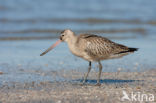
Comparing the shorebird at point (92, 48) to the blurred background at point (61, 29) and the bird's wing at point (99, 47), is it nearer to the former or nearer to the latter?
the bird's wing at point (99, 47)

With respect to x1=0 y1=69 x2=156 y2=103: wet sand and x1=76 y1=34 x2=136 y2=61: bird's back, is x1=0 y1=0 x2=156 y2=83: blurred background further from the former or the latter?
x1=76 y1=34 x2=136 y2=61: bird's back

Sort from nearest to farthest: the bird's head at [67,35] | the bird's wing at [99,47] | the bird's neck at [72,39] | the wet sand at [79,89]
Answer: the wet sand at [79,89]
the bird's wing at [99,47]
the bird's neck at [72,39]
the bird's head at [67,35]

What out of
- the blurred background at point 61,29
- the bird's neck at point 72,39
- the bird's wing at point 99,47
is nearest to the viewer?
the bird's wing at point 99,47

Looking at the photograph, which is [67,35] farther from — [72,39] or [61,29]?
[61,29]

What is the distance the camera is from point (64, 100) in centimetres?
712

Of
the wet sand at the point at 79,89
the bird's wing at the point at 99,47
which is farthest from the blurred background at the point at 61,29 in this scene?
the bird's wing at the point at 99,47

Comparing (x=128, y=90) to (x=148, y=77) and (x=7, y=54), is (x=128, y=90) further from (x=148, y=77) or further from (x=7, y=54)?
(x=7, y=54)

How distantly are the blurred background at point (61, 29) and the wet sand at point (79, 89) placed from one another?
581 mm

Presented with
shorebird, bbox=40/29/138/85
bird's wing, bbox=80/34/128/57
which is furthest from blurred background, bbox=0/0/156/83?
bird's wing, bbox=80/34/128/57

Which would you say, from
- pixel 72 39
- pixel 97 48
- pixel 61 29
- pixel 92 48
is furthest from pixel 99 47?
pixel 61 29

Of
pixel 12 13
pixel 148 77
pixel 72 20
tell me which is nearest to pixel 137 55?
pixel 148 77

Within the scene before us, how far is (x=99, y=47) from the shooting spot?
29.5ft

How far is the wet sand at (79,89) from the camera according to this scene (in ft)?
23.6

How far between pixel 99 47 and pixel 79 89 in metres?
1.27
